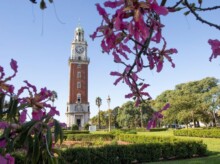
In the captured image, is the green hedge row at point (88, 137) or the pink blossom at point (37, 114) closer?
the pink blossom at point (37, 114)

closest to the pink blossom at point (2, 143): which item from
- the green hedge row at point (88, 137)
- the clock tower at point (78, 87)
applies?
the green hedge row at point (88, 137)

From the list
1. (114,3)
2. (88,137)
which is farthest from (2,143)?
(88,137)

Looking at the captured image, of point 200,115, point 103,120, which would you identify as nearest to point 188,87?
point 200,115

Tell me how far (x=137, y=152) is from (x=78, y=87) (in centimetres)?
3695

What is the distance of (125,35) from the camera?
75 centimetres

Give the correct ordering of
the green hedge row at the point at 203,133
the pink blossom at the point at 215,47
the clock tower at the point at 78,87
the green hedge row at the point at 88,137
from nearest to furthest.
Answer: the pink blossom at the point at 215,47 < the green hedge row at the point at 203,133 < the green hedge row at the point at 88,137 < the clock tower at the point at 78,87

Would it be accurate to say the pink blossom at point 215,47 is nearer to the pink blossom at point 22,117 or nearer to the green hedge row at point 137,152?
the pink blossom at point 22,117

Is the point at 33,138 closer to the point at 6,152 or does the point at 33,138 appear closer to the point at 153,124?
the point at 6,152

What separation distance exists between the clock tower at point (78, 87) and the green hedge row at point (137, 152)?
35.5 meters

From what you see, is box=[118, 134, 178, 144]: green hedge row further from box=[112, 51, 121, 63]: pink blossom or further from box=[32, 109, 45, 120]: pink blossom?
box=[112, 51, 121, 63]: pink blossom

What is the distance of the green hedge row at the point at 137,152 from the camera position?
26.5ft

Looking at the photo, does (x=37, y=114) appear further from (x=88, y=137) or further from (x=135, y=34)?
(x=88, y=137)

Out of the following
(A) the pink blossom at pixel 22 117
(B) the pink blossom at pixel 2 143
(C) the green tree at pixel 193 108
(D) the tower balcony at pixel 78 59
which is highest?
(D) the tower balcony at pixel 78 59

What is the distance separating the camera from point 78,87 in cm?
4556
